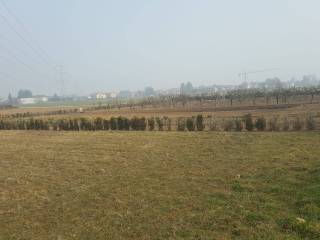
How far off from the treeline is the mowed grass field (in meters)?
4.31

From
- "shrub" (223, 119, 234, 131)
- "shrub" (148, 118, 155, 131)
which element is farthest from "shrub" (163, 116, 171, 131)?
"shrub" (223, 119, 234, 131)

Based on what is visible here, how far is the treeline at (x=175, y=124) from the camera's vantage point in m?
17.6

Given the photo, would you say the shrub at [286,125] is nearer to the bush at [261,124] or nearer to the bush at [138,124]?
the bush at [261,124]

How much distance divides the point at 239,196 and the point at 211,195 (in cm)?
52

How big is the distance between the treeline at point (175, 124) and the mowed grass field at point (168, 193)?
431 cm

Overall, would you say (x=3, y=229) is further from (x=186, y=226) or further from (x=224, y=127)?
(x=224, y=127)

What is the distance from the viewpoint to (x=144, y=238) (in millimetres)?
5047

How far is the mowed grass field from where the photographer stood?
5.30m

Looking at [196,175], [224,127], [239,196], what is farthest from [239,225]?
[224,127]

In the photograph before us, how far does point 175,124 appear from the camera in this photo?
2356 centimetres

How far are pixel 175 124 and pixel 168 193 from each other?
16.4 meters

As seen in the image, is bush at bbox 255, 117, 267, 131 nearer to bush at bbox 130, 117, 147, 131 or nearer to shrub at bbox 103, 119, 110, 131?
bush at bbox 130, 117, 147, 131

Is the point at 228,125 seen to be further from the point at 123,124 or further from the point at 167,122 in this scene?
the point at 123,124

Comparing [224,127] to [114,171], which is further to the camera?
[224,127]
